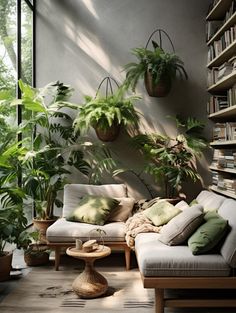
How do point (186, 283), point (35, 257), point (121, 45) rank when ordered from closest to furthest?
point (186, 283)
point (35, 257)
point (121, 45)

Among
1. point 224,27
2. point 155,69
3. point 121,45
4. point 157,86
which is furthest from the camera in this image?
point 121,45

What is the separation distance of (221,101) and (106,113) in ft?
4.21

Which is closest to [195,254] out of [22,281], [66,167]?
[22,281]

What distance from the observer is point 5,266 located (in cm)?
321

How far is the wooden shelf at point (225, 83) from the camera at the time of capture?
3.52 metres

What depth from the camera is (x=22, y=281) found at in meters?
3.23

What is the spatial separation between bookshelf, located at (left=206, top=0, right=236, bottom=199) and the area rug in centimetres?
135

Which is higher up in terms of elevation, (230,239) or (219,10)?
(219,10)

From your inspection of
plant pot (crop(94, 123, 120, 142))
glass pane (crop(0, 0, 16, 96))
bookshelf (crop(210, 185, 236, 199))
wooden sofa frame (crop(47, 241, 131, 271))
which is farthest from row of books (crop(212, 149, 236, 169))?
glass pane (crop(0, 0, 16, 96))

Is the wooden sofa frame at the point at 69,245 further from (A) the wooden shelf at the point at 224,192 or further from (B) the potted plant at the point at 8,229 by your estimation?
(A) the wooden shelf at the point at 224,192

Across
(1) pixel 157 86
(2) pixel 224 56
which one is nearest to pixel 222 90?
(2) pixel 224 56

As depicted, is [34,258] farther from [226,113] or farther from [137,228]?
[226,113]

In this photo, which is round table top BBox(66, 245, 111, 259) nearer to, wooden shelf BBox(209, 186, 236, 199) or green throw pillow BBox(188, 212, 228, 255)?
green throw pillow BBox(188, 212, 228, 255)

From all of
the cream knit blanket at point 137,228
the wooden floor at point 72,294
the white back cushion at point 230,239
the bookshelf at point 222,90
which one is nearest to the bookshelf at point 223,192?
the bookshelf at point 222,90
